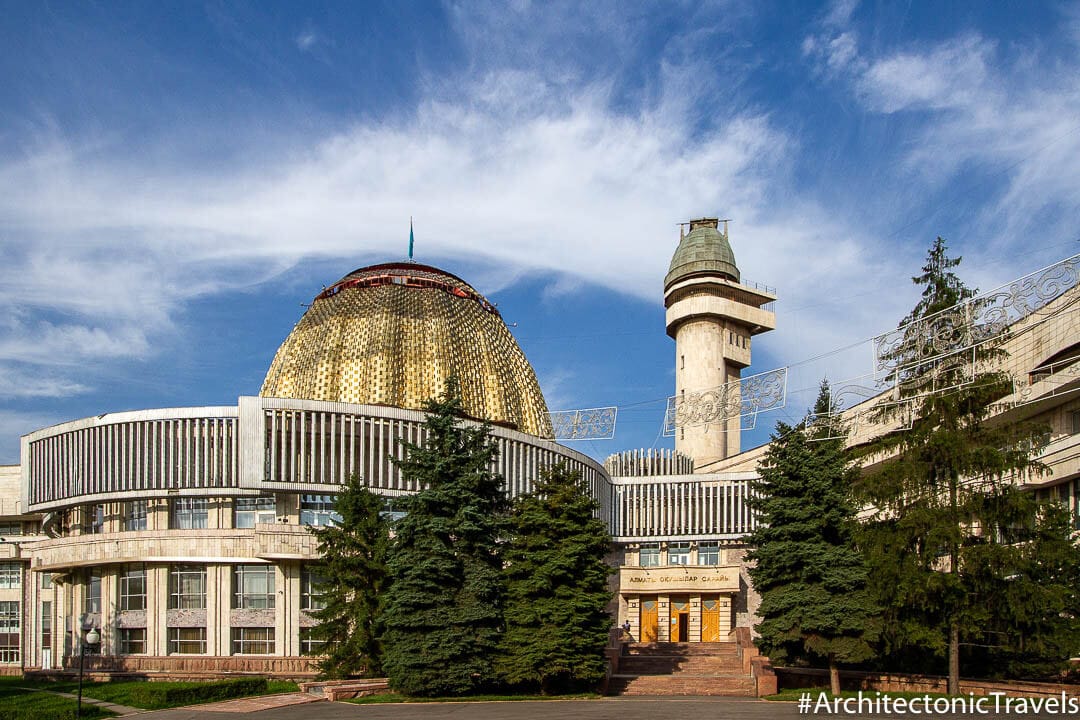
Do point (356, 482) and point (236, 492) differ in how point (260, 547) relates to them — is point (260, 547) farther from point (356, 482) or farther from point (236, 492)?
point (356, 482)

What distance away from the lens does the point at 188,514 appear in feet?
142

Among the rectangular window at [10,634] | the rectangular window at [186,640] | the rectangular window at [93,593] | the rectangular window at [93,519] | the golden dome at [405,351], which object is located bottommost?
the rectangular window at [10,634]

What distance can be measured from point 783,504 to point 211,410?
22556 mm

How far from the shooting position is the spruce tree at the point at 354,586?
32.0 meters


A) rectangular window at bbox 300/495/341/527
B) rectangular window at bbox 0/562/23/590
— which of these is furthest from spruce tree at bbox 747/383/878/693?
rectangular window at bbox 0/562/23/590

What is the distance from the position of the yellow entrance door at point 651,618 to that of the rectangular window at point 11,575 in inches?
1129

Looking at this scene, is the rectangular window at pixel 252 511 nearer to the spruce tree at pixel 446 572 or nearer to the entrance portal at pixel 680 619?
the spruce tree at pixel 446 572

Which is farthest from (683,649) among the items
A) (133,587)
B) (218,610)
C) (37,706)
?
(37,706)

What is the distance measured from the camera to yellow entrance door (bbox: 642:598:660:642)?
51688 millimetres

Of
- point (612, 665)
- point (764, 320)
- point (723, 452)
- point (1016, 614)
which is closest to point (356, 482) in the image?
point (612, 665)

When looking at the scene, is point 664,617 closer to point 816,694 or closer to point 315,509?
point 315,509

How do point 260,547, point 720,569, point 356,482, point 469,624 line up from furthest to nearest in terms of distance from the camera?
point 720,569
point 260,547
point 356,482
point 469,624

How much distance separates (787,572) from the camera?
105 feet

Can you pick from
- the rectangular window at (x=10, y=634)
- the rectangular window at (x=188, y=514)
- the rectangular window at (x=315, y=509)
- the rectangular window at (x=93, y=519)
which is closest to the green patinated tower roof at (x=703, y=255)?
the rectangular window at (x=315, y=509)
